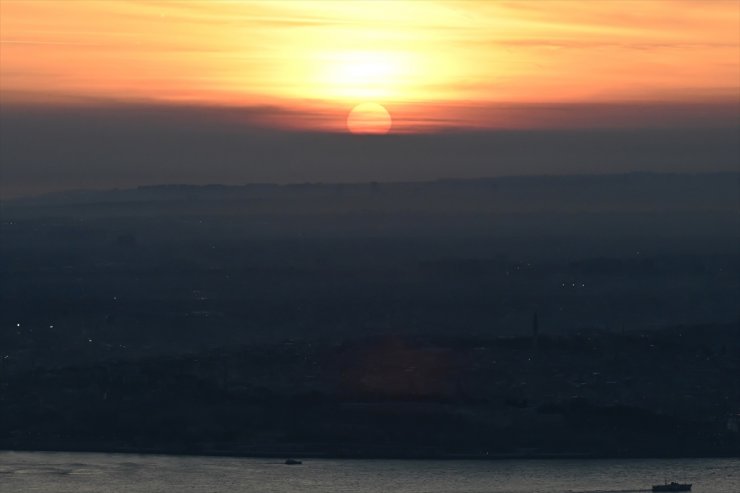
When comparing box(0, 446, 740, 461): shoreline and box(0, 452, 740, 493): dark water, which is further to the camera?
box(0, 446, 740, 461): shoreline

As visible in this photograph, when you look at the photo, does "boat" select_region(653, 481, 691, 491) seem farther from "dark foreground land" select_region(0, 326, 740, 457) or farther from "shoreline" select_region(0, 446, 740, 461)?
"dark foreground land" select_region(0, 326, 740, 457)

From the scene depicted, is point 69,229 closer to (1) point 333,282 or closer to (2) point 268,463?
(1) point 333,282

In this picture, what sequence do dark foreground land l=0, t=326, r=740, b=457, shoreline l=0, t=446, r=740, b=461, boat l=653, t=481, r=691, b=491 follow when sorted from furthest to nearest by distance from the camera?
dark foreground land l=0, t=326, r=740, b=457 → shoreline l=0, t=446, r=740, b=461 → boat l=653, t=481, r=691, b=491

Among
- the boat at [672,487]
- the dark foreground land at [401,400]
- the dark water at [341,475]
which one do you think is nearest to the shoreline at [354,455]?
the dark foreground land at [401,400]

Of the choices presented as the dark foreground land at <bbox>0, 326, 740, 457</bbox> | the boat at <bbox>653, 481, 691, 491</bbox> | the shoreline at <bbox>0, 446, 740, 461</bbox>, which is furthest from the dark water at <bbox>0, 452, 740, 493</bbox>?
the dark foreground land at <bbox>0, 326, 740, 457</bbox>

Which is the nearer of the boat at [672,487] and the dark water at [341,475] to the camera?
the boat at [672,487]

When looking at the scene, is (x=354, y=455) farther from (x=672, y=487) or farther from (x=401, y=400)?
(x=672, y=487)

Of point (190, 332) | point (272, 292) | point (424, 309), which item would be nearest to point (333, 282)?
point (272, 292)

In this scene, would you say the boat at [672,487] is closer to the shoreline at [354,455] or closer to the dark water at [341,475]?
the dark water at [341,475]

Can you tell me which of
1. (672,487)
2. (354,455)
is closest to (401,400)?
(354,455)
